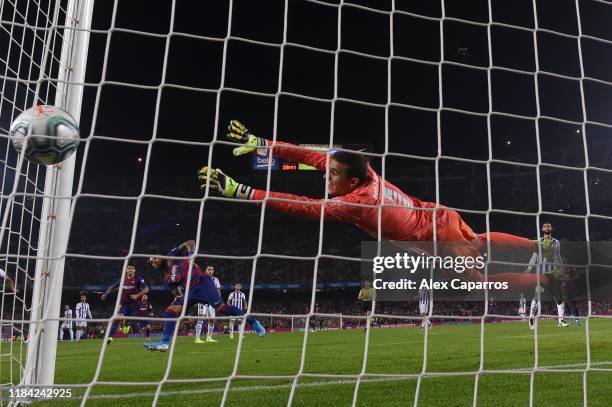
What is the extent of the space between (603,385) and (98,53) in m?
17.2

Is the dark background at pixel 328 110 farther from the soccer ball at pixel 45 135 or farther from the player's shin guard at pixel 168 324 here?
the soccer ball at pixel 45 135

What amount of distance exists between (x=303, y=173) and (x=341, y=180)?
18.5 meters

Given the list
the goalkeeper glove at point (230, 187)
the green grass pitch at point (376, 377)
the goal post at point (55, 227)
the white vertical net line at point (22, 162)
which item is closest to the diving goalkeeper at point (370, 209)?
the goalkeeper glove at point (230, 187)

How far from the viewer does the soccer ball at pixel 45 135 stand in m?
2.60

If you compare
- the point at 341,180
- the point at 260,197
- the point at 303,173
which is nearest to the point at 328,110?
the point at 303,173

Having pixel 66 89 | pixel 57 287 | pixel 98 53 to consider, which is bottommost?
pixel 57 287

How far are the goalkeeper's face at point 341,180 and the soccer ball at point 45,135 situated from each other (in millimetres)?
A: 3341

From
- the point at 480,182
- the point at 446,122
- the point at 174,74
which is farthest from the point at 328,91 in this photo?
the point at 480,182

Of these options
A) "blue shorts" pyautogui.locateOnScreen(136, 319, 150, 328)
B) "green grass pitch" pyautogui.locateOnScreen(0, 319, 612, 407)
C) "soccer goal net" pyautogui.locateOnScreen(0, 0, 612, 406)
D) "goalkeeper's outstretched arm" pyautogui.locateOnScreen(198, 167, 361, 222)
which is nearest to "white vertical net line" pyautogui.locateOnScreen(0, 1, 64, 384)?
"soccer goal net" pyautogui.locateOnScreen(0, 0, 612, 406)

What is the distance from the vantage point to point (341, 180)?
5906 mm

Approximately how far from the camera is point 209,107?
18.8 m

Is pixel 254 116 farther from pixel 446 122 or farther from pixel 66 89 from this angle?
pixel 66 89

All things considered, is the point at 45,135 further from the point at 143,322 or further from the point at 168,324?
the point at 143,322

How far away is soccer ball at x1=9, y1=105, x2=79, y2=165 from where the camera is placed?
2.60 metres
